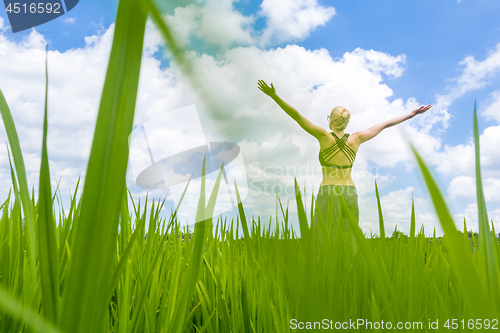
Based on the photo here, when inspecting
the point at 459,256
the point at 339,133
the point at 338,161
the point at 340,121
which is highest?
the point at 340,121

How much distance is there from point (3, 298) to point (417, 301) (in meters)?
0.60

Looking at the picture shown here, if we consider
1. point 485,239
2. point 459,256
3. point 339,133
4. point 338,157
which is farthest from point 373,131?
point 459,256

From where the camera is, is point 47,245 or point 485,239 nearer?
point 47,245

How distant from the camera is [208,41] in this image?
113 millimetres

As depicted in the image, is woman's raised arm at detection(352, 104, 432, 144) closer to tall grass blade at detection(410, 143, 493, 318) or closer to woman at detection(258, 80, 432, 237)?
woman at detection(258, 80, 432, 237)

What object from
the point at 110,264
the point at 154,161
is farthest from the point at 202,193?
the point at 110,264

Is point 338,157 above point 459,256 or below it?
above

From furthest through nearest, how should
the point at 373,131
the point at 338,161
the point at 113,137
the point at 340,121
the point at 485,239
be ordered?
the point at 373,131
the point at 340,121
the point at 338,161
the point at 485,239
the point at 113,137

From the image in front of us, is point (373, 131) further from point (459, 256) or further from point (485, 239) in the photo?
point (459, 256)

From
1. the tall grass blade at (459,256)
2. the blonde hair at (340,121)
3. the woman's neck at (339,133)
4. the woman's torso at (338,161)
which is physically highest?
the blonde hair at (340,121)

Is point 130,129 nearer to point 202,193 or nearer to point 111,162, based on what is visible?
point 111,162

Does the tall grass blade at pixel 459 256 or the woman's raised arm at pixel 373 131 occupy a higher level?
the woman's raised arm at pixel 373 131

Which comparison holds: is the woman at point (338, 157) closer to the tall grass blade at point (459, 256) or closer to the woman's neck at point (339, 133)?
the woman's neck at point (339, 133)

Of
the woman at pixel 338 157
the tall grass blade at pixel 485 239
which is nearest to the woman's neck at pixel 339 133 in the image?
the woman at pixel 338 157
